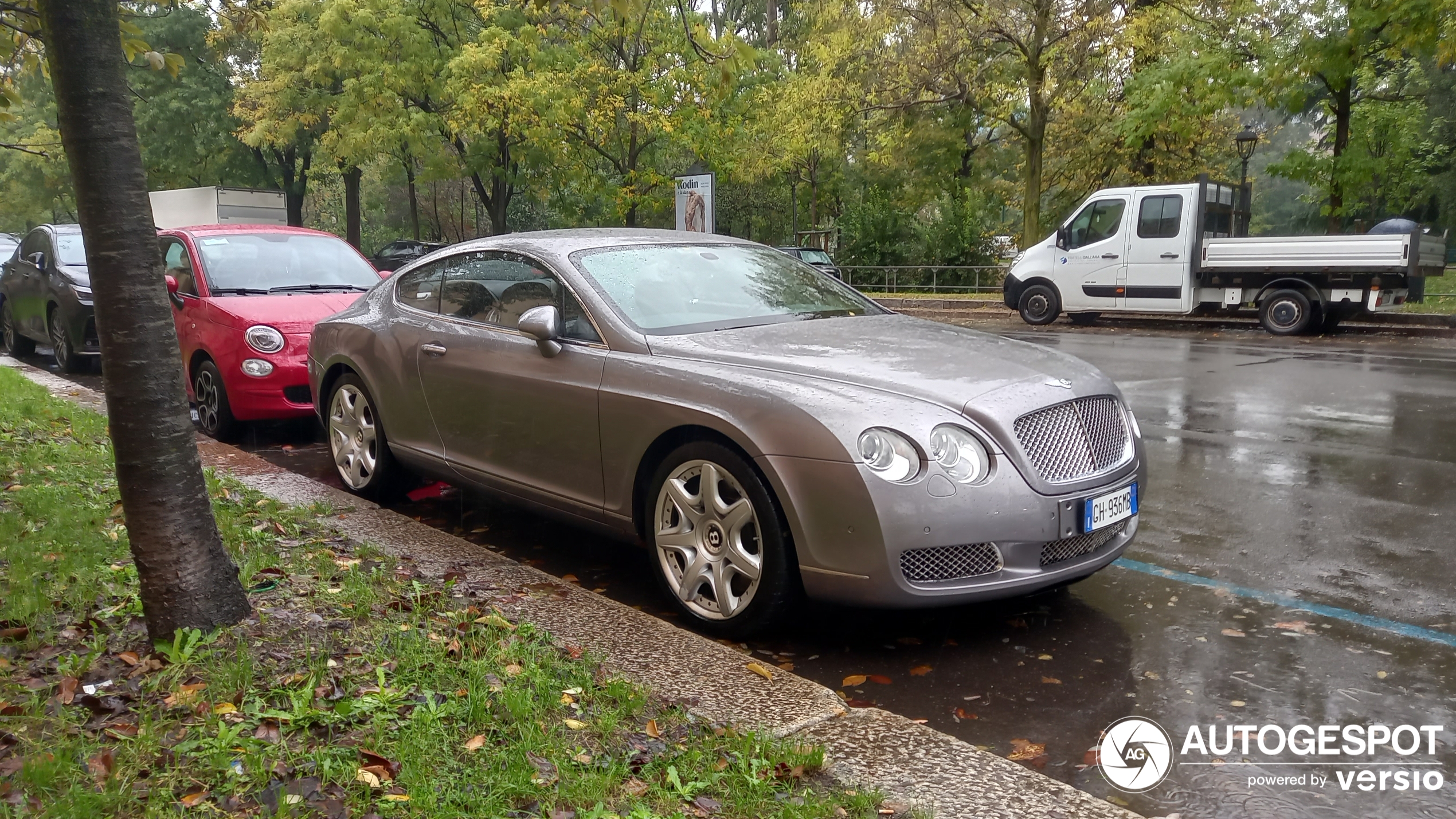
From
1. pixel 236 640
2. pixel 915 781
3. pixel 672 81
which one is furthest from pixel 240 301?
pixel 672 81

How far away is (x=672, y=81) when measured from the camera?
26.0 meters

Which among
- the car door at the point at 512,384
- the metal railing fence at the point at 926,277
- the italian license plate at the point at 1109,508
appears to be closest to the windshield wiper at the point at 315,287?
the car door at the point at 512,384

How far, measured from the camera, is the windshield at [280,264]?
9102mm

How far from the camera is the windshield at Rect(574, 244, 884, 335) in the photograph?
508cm

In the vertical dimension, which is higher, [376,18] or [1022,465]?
[376,18]

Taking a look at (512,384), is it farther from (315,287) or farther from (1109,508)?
(315,287)

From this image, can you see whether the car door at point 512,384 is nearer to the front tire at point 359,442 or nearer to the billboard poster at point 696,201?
the front tire at point 359,442

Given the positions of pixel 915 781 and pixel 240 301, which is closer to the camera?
pixel 915 781

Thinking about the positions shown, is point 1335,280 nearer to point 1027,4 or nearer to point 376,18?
point 1027,4

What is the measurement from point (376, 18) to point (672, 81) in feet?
28.6

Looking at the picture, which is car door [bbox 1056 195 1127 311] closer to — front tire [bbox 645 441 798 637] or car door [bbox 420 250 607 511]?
car door [bbox 420 250 607 511]

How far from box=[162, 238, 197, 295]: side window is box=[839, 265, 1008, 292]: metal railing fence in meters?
20.2

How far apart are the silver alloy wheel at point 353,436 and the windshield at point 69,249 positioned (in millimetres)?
7293

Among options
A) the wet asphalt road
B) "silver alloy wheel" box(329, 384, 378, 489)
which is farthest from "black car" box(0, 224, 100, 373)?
"silver alloy wheel" box(329, 384, 378, 489)
